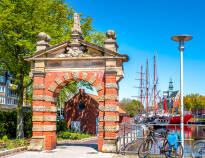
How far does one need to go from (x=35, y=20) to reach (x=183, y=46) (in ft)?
36.2

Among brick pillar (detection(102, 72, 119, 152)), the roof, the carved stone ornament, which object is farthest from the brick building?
brick pillar (detection(102, 72, 119, 152))

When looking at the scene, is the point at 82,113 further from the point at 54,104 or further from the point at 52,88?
the point at 52,88

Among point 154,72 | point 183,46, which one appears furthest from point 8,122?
point 154,72

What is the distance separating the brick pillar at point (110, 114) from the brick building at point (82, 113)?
1750 cm

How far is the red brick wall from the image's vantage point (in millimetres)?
30844

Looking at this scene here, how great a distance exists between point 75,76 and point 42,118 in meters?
2.95

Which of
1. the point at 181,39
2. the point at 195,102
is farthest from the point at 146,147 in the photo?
the point at 195,102

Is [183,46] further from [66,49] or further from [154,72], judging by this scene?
[154,72]

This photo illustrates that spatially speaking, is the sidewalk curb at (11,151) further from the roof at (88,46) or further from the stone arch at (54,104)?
the roof at (88,46)

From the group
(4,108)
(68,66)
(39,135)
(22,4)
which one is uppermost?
(22,4)

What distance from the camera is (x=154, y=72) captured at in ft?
184

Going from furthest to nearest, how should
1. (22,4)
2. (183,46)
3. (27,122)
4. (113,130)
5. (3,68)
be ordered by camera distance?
1. (27,122)
2. (3,68)
3. (22,4)
4. (113,130)
5. (183,46)

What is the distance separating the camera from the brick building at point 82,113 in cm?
3084

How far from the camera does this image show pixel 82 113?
3138 cm
